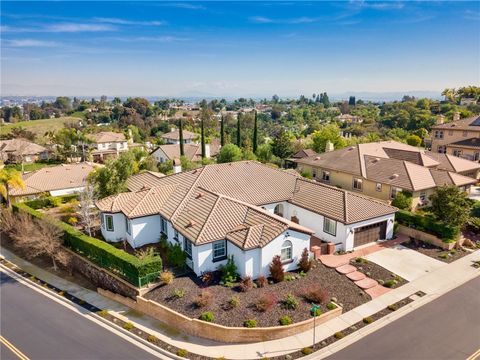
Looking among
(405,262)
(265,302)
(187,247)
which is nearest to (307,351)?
(265,302)

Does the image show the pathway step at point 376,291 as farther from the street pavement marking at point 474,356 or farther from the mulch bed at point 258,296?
the street pavement marking at point 474,356

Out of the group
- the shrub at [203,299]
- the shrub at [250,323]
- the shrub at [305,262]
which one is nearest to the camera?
the shrub at [250,323]

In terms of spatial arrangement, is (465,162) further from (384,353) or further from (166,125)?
(166,125)

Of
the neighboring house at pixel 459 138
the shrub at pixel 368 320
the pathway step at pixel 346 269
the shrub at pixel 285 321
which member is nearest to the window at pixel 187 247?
the shrub at pixel 285 321

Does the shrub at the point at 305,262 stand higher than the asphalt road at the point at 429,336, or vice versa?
the shrub at the point at 305,262

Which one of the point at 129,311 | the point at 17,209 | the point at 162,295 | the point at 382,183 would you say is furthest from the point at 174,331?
the point at 382,183

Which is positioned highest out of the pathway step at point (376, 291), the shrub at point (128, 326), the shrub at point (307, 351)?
the pathway step at point (376, 291)

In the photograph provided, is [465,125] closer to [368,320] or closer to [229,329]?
[368,320]

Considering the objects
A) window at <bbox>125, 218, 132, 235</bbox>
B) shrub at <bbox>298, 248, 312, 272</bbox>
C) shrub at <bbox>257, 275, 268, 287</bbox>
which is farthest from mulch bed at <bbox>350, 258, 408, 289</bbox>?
window at <bbox>125, 218, 132, 235</bbox>
